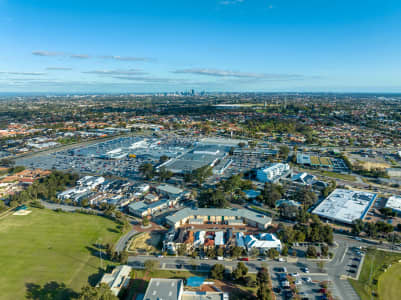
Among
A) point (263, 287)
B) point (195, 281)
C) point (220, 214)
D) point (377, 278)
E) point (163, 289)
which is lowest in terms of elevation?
point (377, 278)

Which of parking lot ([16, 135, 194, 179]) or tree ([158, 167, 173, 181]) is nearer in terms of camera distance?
tree ([158, 167, 173, 181])

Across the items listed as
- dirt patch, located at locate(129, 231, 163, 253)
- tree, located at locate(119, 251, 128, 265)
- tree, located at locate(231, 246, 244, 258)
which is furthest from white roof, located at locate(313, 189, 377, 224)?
tree, located at locate(119, 251, 128, 265)

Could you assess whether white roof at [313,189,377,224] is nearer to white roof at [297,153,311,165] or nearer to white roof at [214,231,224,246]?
white roof at [214,231,224,246]

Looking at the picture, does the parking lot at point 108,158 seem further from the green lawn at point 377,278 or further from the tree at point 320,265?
the green lawn at point 377,278

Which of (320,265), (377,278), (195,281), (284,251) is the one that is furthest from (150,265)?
(377,278)

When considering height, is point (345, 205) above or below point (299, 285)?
above

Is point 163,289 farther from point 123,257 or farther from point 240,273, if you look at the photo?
point 240,273

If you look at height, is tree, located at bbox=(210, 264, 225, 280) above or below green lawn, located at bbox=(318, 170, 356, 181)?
below
